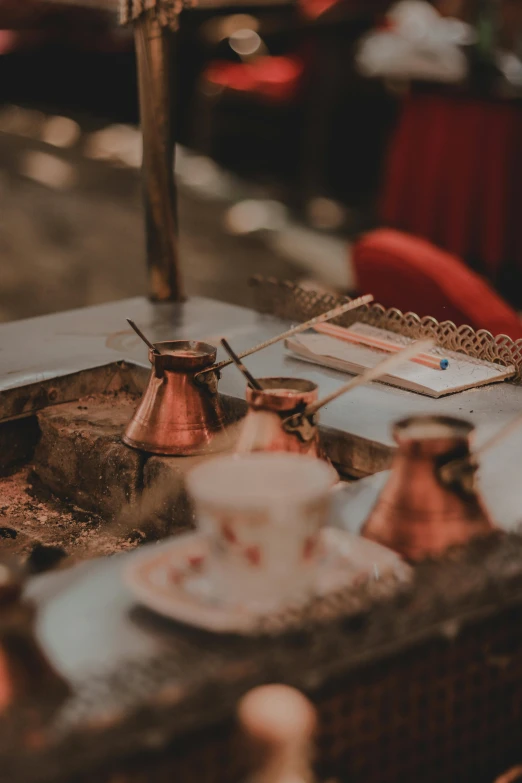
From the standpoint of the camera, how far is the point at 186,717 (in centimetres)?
112

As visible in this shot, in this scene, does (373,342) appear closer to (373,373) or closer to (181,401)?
(181,401)

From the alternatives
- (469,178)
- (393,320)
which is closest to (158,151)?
(393,320)

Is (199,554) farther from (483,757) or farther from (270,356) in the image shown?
(270,356)

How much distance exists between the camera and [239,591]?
126 centimetres

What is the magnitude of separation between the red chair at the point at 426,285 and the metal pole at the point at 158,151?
0.66 m

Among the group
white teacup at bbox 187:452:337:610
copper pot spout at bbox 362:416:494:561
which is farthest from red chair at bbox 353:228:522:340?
white teacup at bbox 187:452:337:610

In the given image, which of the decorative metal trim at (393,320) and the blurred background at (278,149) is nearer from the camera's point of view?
the decorative metal trim at (393,320)

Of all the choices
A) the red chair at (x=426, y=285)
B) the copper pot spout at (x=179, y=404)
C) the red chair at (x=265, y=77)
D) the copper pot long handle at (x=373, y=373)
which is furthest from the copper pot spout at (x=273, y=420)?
the red chair at (x=265, y=77)

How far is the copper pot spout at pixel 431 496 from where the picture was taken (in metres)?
1.44

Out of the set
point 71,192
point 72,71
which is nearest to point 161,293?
point 71,192

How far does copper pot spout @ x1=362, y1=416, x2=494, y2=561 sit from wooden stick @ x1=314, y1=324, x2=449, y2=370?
1.01 metres

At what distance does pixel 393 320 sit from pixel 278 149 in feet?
23.0

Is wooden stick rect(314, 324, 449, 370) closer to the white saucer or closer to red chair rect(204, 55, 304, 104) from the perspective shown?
the white saucer

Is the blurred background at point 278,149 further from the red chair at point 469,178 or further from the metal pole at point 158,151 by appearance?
the metal pole at point 158,151
